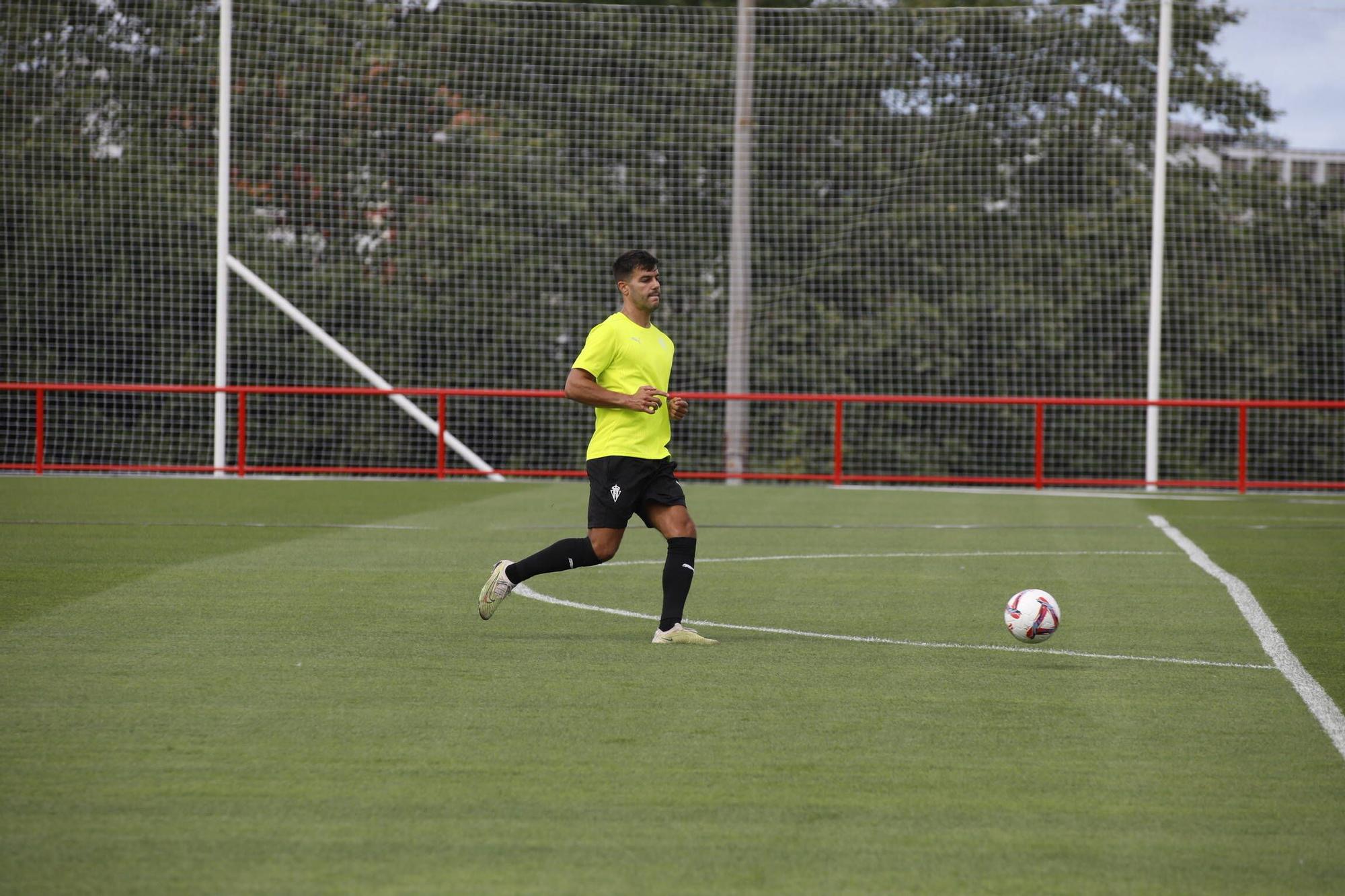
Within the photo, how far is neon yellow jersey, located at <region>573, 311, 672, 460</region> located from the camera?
8.14 m

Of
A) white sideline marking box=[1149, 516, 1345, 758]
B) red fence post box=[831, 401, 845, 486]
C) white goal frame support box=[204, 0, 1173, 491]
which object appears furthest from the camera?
white goal frame support box=[204, 0, 1173, 491]

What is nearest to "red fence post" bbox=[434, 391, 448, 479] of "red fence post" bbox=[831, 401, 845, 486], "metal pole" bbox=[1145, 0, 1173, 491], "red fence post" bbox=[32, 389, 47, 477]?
"red fence post" bbox=[831, 401, 845, 486]

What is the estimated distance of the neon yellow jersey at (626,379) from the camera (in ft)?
26.7

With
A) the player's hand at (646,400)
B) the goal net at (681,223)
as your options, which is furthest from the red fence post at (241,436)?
the player's hand at (646,400)

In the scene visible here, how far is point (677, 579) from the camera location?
8016 mm

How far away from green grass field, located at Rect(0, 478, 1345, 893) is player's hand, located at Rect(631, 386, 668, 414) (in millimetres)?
1086

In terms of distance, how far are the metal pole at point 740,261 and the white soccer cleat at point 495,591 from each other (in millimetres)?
15172

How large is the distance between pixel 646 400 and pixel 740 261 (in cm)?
1660

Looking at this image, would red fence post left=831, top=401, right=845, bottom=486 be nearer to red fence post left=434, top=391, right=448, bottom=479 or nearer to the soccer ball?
red fence post left=434, top=391, right=448, bottom=479

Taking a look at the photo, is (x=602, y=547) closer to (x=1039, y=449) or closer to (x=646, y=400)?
(x=646, y=400)

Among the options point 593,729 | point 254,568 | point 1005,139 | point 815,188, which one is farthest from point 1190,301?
point 593,729

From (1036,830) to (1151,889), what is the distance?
54 centimetres

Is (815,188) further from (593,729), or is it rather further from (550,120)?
(593,729)

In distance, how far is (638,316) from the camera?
8.34 meters
